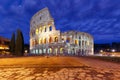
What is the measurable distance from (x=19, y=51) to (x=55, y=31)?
16.5 metres

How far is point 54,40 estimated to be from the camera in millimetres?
53344

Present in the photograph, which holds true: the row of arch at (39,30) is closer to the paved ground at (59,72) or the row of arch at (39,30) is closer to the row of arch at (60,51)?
the row of arch at (60,51)

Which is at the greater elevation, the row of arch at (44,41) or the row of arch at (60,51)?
the row of arch at (44,41)

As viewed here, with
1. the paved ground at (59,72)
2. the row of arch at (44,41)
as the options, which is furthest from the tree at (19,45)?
the paved ground at (59,72)

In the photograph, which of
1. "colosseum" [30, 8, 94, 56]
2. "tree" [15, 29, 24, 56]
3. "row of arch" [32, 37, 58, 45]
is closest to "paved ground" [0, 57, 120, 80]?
"tree" [15, 29, 24, 56]

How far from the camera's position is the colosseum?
51.5 metres

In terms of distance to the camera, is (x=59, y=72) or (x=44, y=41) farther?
(x=44, y=41)

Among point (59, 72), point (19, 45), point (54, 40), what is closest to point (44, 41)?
point (54, 40)

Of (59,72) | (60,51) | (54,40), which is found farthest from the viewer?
(54,40)

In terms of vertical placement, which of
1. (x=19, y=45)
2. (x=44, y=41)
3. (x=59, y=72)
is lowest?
(x=59, y=72)

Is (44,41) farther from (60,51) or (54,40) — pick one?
(60,51)

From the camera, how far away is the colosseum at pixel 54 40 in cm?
5149

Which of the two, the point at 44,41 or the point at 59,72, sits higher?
the point at 44,41

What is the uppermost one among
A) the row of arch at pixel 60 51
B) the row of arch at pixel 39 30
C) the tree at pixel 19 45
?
the row of arch at pixel 39 30
